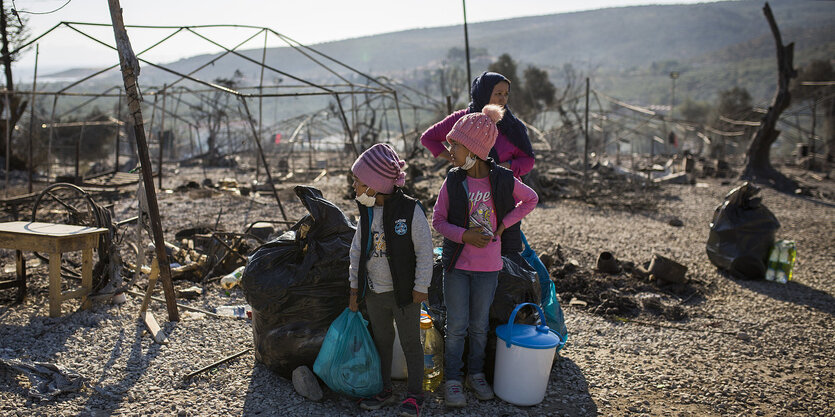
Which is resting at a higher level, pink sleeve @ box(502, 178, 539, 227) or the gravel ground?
pink sleeve @ box(502, 178, 539, 227)

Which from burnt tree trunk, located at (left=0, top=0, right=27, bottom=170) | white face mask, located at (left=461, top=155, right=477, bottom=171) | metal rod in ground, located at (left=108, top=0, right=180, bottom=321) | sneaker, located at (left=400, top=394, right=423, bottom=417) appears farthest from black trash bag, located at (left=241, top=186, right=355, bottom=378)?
burnt tree trunk, located at (left=0, top=0, right=27, bottom=170)

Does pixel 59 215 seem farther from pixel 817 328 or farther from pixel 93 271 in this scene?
pixel 817 328

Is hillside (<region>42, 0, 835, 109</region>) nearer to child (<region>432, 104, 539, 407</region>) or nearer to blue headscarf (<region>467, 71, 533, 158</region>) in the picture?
blue headscarf (<region>467, 71, 533, 158</region>)

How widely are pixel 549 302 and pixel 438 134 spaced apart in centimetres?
128

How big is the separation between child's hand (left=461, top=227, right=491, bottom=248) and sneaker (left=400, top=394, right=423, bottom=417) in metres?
0.86

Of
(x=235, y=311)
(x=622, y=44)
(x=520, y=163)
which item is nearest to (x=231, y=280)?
(x=235, y=311)

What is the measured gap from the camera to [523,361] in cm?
305

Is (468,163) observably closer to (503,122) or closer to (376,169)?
(376,169)

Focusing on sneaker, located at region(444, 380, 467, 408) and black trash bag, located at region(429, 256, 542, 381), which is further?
black trash bag, located at region(429, 256, 542, 381)

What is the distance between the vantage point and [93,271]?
185 inches

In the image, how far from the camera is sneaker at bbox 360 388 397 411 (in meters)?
2.99

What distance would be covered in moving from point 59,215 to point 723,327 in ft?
27.8

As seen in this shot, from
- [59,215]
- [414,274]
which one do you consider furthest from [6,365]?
[59,215]

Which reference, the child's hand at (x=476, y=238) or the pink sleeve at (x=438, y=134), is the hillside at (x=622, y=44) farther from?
the child's hand at (x=476, y=238)
